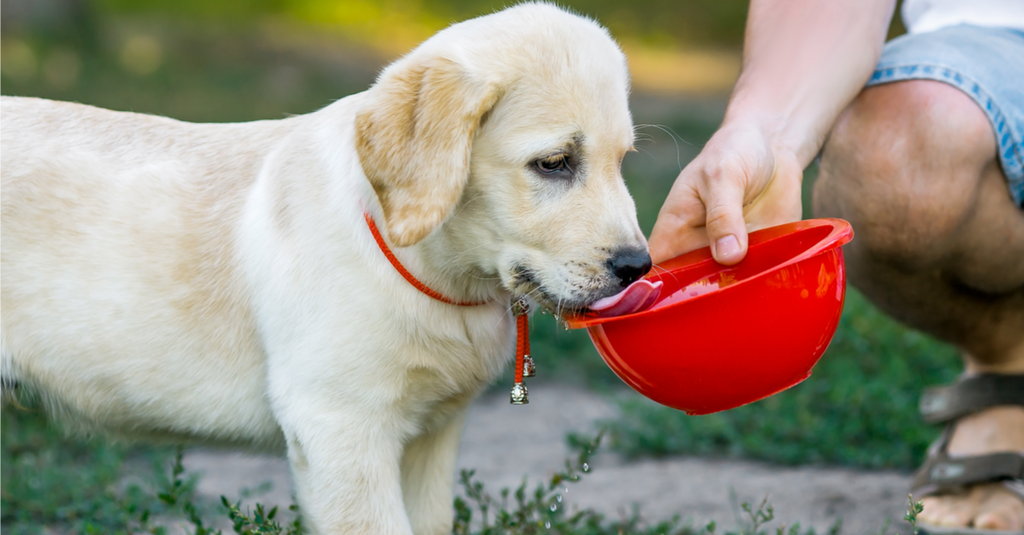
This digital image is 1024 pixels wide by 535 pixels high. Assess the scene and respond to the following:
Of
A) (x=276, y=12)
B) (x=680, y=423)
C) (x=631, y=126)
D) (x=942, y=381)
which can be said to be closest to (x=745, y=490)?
(x=680, y=423)

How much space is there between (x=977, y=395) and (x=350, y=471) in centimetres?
194

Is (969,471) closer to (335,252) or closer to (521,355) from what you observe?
(521,355)

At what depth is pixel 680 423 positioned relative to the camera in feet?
11.9

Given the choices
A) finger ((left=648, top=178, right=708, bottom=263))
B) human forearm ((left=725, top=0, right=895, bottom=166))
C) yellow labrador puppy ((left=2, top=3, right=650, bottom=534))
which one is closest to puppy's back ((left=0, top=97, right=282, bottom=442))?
yellow labrador puppy ((left=2, top=3, right=650, bottom=534))

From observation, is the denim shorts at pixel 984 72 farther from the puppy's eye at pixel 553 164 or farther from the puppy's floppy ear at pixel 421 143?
the puppy's floppy ear at pixel 421 143

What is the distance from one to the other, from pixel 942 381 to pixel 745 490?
1.26m

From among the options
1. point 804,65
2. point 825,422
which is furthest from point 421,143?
point 825,422

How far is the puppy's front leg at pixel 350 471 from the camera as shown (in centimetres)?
211

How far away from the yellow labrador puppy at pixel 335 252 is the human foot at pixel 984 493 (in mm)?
1407

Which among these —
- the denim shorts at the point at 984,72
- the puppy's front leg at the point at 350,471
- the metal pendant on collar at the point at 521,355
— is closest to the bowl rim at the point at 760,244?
the metal pendant on collar at the point at 521,355

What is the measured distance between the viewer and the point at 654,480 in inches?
130

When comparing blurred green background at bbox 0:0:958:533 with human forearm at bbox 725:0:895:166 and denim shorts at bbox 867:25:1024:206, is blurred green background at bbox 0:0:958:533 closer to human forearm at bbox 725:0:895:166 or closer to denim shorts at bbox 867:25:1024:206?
denim shorts at bbox 867:25:1024:206

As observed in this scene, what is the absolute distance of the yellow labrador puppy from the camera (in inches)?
79.5

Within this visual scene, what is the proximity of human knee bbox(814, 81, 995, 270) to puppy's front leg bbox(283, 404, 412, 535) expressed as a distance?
151 cm
